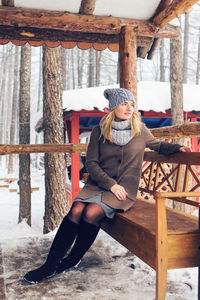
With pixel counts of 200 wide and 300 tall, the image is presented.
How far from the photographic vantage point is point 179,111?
30.1 feet

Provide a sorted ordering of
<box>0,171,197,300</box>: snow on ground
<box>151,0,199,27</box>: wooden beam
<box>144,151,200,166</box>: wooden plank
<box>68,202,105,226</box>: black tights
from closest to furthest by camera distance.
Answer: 1. <box>0,171,197,300</box>: snow on ground
2. <box>68,202,105,226</box>: black tights
3. <box>144,151,200,166</box>: wooden plank
4. <box>151,0,199,27</box>: wooden beam

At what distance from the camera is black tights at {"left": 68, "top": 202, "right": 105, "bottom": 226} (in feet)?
9.93

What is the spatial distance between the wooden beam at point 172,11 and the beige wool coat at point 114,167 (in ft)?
6.17

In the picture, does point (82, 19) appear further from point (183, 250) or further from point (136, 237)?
point (183, 250)

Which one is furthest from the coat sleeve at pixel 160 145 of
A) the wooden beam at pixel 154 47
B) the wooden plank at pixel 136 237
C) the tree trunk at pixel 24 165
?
the tree trunk at pixel 24 165

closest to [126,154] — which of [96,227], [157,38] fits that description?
[96,227]

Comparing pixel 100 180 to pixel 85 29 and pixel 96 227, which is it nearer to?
pixel 96 227

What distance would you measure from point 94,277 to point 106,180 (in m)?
0.92

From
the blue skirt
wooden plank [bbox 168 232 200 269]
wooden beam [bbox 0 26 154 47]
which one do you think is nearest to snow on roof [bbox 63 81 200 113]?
wooden beam [bbox 0 26 154 47]

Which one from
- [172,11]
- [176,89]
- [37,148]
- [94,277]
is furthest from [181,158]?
[176,89]

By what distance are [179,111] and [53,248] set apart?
22.5 feet

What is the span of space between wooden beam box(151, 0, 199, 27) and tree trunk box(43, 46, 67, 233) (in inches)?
133

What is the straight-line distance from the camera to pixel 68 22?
488 centimetres

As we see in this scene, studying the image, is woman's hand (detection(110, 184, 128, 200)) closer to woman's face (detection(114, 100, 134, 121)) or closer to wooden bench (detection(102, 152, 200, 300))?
wooden bench (detection(102, 152, 200, 300))
